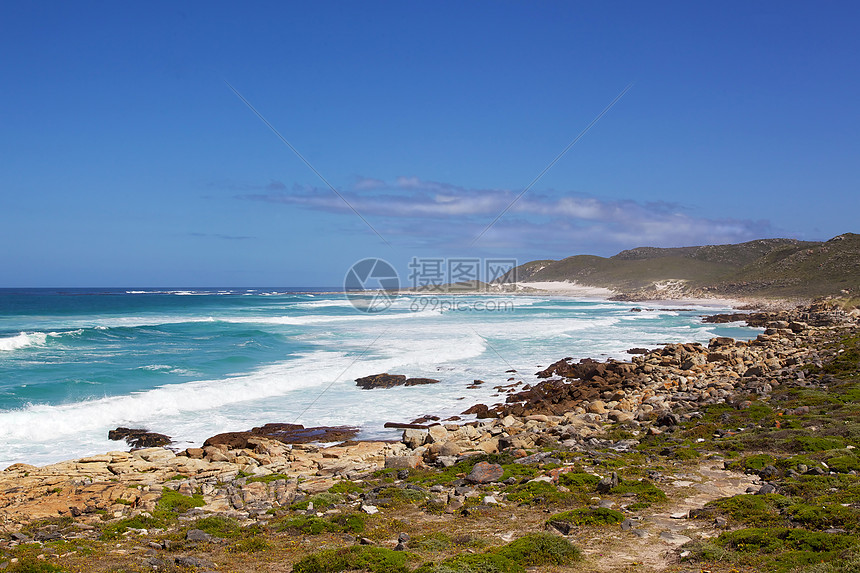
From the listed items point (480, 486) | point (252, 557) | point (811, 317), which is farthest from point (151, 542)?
point (811, 317)

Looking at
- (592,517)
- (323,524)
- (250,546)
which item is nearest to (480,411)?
(592,517)

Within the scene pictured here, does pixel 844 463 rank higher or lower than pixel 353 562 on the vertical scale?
higher

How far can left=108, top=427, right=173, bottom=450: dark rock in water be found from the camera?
13.3 metres

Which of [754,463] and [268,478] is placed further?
[268,478]

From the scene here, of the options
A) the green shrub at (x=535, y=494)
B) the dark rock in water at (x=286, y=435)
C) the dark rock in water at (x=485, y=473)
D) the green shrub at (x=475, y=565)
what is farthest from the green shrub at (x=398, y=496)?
the dark rock in water at (x=286, y=435)

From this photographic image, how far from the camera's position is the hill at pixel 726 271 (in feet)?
220

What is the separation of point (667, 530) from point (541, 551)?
171 cm

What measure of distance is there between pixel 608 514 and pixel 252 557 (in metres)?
4.41

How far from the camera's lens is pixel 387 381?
2094 centimetres

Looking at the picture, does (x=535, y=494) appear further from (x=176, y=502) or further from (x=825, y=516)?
(x=176, y=502)

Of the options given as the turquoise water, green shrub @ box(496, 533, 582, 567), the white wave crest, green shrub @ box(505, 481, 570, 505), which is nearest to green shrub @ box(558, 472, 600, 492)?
green shrub @ box(505, 481, 570, 505)

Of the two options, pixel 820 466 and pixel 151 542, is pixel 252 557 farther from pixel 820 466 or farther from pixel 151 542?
pixel 820 466

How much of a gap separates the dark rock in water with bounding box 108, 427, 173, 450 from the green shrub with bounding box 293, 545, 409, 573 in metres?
9.02

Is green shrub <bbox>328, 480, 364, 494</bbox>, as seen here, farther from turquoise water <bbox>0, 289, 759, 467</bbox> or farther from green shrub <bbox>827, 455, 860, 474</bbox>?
green shrub <bbox>827, 455, 860, 474</bbox>
